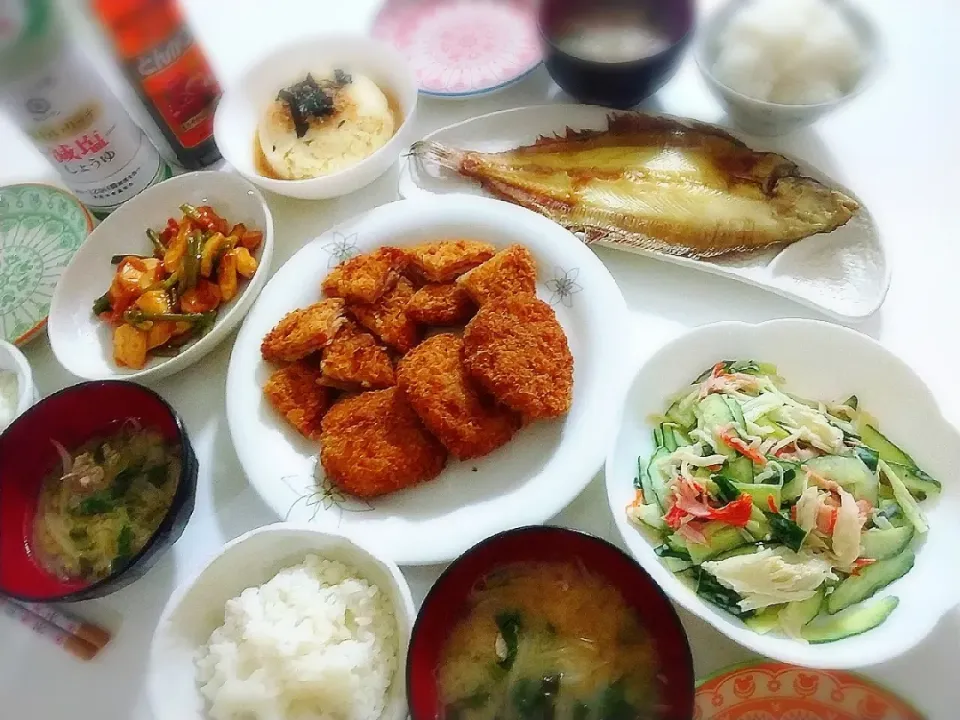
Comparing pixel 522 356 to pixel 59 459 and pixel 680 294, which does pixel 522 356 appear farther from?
pixel 59 459

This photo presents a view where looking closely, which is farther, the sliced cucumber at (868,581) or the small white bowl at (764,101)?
the small white bowl at (764,101)

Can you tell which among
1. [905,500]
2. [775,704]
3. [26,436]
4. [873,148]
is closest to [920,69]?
[873,148]

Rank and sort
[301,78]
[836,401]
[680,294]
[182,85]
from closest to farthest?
[836,401], [680,294], [182,85], [301,78]

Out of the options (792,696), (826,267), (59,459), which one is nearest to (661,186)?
(826,267)

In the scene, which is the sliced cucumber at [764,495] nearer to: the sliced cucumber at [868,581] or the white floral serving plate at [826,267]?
the sliced cucumber at [868,581]

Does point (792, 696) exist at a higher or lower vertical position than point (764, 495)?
lower

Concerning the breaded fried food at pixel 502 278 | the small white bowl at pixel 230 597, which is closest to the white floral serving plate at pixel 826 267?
the breaded fried food at pixel 502 278
